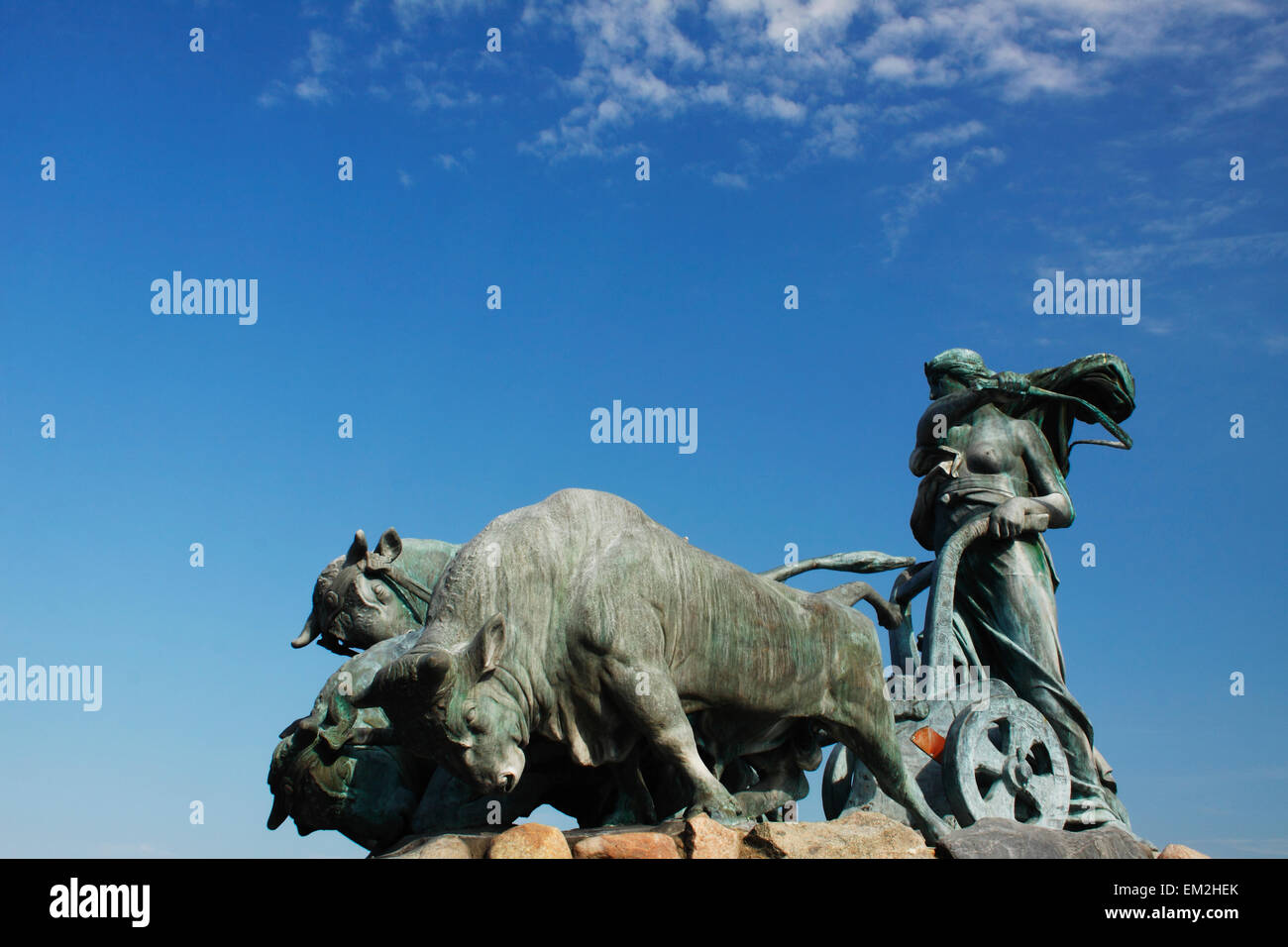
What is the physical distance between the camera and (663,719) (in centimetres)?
583

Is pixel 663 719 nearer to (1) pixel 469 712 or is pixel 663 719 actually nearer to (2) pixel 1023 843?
(1) pixel 469 712

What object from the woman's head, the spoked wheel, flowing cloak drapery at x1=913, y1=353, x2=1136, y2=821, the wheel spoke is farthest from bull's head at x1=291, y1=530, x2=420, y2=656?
the woman's head

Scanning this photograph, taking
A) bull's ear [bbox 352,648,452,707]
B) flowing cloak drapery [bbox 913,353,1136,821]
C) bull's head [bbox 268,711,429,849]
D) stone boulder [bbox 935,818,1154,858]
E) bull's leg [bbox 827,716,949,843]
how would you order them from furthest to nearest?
flowing cloak drapery [bbox 913,353,1136,821] → bull's leg [bbox 827,716,949,843] → bull's head [bbox 268,711,429,849] → stone boulder [bbox 935,818,1154,858] → bull's ear [bbox 352,648,452,707]

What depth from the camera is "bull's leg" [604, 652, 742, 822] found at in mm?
5805

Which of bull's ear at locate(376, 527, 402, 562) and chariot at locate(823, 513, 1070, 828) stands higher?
bull's ear at locate(376, 527, 402, 562)

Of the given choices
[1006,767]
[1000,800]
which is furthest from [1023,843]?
[1006,767]

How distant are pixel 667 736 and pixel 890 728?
1668 millimetres

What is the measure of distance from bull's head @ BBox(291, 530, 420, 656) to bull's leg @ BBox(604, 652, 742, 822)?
6.59ft

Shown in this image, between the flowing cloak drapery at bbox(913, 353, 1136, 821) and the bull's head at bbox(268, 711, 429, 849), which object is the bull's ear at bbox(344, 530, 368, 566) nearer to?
the bull's head at bbox(268, 711, 429, 849)

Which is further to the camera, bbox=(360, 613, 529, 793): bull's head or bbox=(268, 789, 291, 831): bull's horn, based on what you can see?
bbox=(268, 789, 291, 831): bull's horn

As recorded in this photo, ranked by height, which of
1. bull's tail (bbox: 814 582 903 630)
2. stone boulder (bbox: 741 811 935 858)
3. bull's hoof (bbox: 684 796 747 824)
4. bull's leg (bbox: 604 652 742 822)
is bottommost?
stone boulder (bbox: 741 811 935 858)

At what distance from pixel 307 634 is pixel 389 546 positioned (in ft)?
2.44
